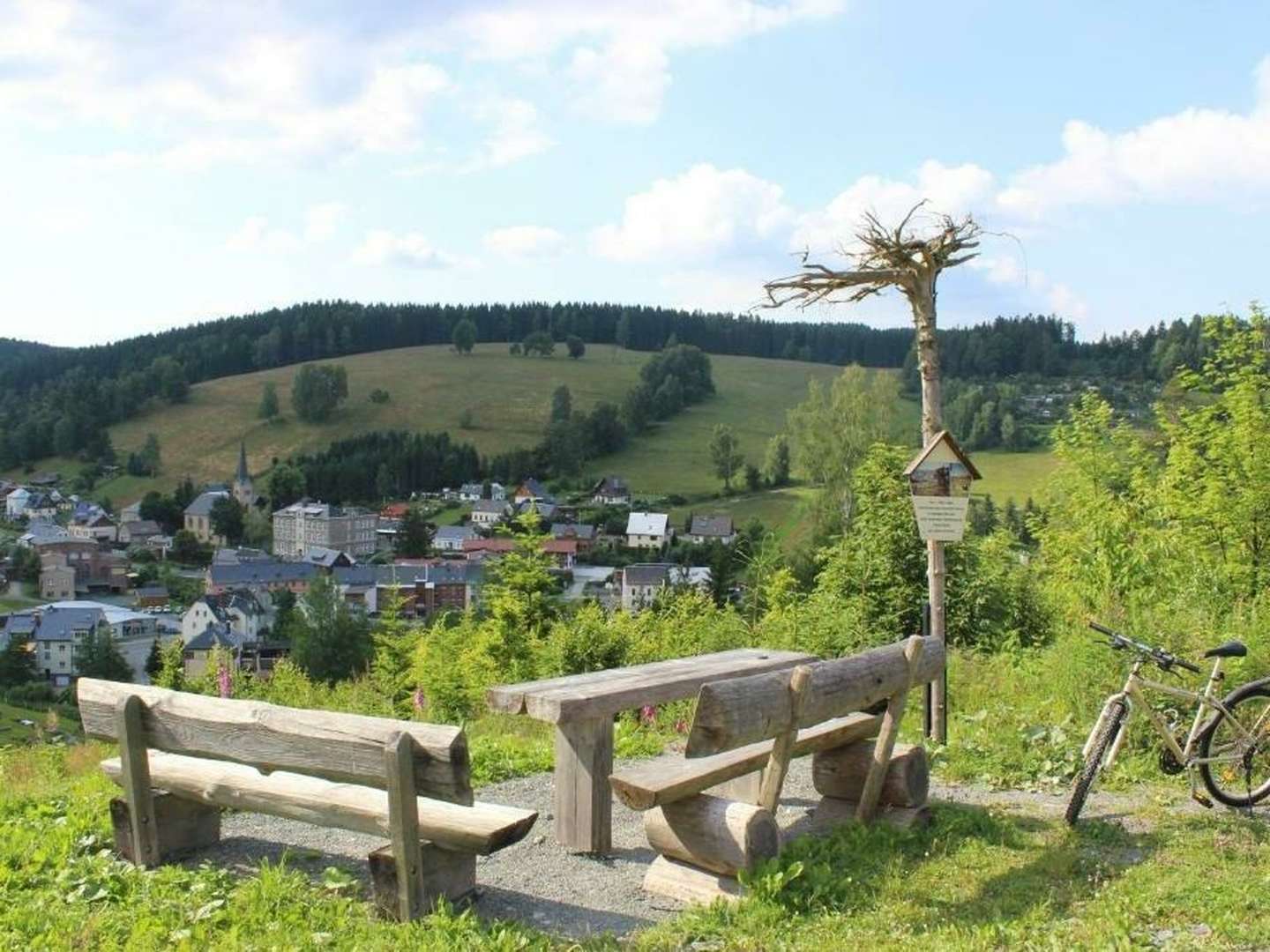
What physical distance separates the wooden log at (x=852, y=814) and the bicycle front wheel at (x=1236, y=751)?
1.63 metres

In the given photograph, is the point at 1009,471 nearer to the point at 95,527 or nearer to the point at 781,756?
the point at 781,756

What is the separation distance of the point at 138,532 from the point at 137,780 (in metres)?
92.0

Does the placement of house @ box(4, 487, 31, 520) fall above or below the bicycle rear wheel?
below

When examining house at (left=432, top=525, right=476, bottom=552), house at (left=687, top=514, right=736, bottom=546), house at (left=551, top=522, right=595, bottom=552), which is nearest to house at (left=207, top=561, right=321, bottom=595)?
house at (left=432, top=525, right=476, bottom=552)

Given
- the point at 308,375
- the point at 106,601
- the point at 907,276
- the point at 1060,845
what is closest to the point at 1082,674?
the point at 1060,845

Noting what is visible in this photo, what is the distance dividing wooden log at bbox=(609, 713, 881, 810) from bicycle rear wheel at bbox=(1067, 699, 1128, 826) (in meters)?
1.16

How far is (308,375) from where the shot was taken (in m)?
106

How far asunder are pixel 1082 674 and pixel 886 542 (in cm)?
423

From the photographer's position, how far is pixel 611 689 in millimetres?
5926

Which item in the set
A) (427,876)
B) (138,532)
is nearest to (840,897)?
(427,876)

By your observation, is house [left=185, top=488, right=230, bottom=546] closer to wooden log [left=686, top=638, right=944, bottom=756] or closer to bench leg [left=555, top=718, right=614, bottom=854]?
bench leg [left=555, top=718, right=614, bottom=854]

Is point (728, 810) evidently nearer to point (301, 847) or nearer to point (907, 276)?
point (301, 847)

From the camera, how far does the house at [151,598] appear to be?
250ft

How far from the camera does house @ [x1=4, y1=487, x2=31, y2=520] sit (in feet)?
313
